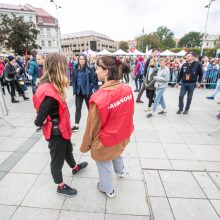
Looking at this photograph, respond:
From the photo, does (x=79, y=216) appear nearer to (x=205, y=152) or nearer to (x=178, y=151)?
(x=178, y=151)

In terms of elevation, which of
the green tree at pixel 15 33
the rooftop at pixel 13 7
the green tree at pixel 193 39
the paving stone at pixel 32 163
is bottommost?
the paving stone at pixel 32 163

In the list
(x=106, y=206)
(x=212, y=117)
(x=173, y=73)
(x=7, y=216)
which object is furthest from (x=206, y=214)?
(x=173, y=73)

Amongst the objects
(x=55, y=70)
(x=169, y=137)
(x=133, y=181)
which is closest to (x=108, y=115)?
(x=55, y=70)

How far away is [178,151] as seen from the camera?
12.0ft

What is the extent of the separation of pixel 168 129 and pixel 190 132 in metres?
0.53

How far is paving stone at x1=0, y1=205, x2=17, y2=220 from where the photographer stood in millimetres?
2141

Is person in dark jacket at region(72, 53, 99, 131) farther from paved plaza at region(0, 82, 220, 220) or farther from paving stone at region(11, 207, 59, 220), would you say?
paving stone at region(11, 207, 59, 220)

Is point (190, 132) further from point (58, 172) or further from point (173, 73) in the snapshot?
point (173, 73)

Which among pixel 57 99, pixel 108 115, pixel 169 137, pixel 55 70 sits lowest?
pixel 169 137

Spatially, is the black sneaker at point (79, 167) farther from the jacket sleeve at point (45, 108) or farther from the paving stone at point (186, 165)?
the paving stone at point (186, 165)

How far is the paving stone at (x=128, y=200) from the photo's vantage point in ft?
7.34

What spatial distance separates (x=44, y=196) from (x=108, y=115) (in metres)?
1.50

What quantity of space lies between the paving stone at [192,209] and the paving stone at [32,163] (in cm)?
210

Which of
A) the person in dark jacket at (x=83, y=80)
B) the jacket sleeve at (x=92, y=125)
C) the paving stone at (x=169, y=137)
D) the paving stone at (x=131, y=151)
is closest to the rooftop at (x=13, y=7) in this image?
the person in dark jacket at (x=83, y=80)
